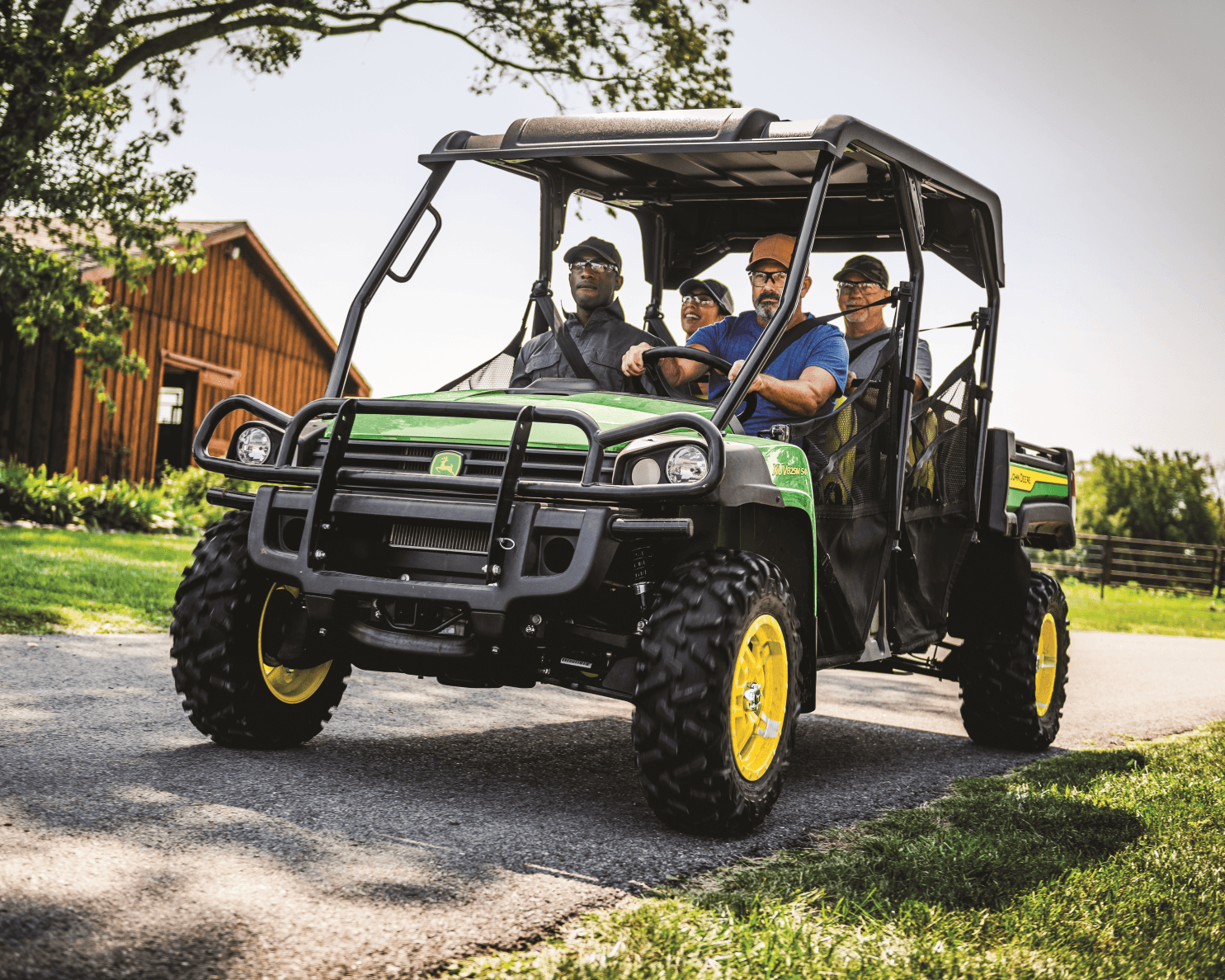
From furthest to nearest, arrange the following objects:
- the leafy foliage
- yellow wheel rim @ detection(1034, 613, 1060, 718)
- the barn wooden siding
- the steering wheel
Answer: the barn wooden siding
the leafy foliage
yellow wheel rim @ detection(1034, 613, 1060, 718)
the steering wheel

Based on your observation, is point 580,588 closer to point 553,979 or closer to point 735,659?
point 735,659

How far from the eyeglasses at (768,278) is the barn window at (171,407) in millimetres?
23153

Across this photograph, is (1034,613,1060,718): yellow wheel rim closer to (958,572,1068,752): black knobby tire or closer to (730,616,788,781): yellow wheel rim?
(958,572,1068,752): black knobby tire

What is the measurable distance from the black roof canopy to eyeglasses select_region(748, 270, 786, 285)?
0.49 metres

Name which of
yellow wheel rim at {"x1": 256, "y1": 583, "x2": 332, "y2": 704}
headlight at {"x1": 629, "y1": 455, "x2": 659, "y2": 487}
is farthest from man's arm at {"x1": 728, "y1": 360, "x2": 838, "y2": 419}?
yellow wheel rim at {"x1": 256, "y1": 583, "x2": 332, "y2": 704}

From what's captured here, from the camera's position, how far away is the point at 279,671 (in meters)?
5.26

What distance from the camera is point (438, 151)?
18.5ft

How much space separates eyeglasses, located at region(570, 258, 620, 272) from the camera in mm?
6043

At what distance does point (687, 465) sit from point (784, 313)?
0.75 m

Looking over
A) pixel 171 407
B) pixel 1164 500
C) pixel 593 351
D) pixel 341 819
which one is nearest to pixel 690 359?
pixel 593 351

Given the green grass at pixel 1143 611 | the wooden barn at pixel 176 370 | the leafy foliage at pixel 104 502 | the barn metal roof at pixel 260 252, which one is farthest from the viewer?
the barn metal roof at pixel 260 252

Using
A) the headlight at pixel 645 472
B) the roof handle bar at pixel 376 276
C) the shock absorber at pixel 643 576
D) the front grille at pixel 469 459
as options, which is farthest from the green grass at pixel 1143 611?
the front grille at pixel 469 459

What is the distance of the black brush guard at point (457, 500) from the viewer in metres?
4.22

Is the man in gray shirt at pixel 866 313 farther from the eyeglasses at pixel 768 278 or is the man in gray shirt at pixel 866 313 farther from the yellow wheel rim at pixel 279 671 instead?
the yellow wheel rim at pixel 279 671
